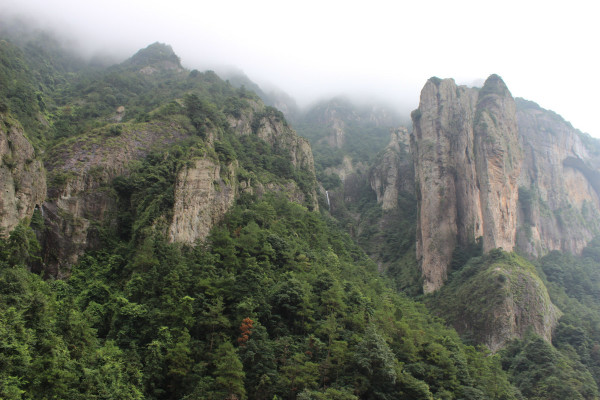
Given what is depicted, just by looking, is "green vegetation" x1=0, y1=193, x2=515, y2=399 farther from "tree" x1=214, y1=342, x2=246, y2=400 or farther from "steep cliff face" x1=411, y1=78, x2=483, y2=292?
"steep cliff face" x1=411, y1=78, x2=483, y2=292

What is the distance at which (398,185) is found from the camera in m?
80.7

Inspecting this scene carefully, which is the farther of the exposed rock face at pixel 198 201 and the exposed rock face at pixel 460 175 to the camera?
the exposed rock face at pixel 460 175

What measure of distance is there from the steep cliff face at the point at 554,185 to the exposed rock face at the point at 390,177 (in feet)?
69.3

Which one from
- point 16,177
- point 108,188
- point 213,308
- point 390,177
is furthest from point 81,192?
point 390,177

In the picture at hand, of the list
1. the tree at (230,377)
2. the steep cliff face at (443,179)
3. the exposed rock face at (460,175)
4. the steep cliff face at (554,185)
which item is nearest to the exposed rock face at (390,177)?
the steep cliff face at (443,179)

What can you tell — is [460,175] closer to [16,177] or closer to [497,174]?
[497,174]

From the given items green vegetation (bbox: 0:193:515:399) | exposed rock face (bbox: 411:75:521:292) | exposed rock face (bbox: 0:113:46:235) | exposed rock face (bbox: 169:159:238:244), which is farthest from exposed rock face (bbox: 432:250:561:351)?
exposed rock face (bbox: 0:113:46:235)

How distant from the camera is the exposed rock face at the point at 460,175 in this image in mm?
57344

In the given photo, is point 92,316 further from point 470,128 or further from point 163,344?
point 470,128

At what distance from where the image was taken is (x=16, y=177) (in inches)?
1030

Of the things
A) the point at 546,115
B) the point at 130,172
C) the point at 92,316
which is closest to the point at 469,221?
the point at 130,172

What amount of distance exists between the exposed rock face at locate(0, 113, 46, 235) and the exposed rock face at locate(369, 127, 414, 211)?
59.8 m

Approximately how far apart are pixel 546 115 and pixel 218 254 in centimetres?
10234

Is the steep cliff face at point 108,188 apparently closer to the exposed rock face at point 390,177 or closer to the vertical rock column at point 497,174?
the vertical rock column at point 497,174
